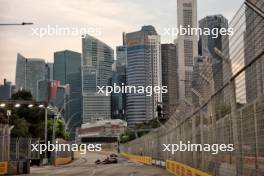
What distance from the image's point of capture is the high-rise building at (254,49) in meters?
7.41

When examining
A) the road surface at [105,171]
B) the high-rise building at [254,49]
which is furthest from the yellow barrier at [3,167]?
the high-rise building at [254,49]

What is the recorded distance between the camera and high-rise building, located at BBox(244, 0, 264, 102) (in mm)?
7410

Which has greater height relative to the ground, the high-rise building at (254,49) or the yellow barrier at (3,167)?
the high-rise building at (254,49)

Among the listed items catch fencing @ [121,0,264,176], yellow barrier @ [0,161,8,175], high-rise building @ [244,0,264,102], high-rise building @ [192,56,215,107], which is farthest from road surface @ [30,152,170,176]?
high-rise building @ [244,0,264,102]

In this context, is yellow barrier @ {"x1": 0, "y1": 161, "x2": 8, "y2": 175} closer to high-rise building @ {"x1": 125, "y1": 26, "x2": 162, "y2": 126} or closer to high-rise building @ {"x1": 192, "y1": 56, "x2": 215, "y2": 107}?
high-rise building @ {"x1": 192, "y1": 56, "x2": 215, "y2": 107}

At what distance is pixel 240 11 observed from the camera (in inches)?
339

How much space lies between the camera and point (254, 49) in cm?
795

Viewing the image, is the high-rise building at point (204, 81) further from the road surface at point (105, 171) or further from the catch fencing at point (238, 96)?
the road surface at point (105, 171)

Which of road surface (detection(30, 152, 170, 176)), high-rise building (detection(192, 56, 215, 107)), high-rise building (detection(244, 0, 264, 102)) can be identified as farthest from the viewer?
road surface (detection(30, 152, 170, 176))

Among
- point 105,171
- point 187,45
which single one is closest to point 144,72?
point 187,45

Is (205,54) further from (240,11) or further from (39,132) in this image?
(39,132)

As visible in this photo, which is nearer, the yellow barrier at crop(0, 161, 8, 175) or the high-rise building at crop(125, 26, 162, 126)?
the yellow barrier at crop(0, 161, 8, 175)

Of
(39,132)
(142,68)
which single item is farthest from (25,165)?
(142,68)

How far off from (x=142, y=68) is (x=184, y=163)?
13581 cm
